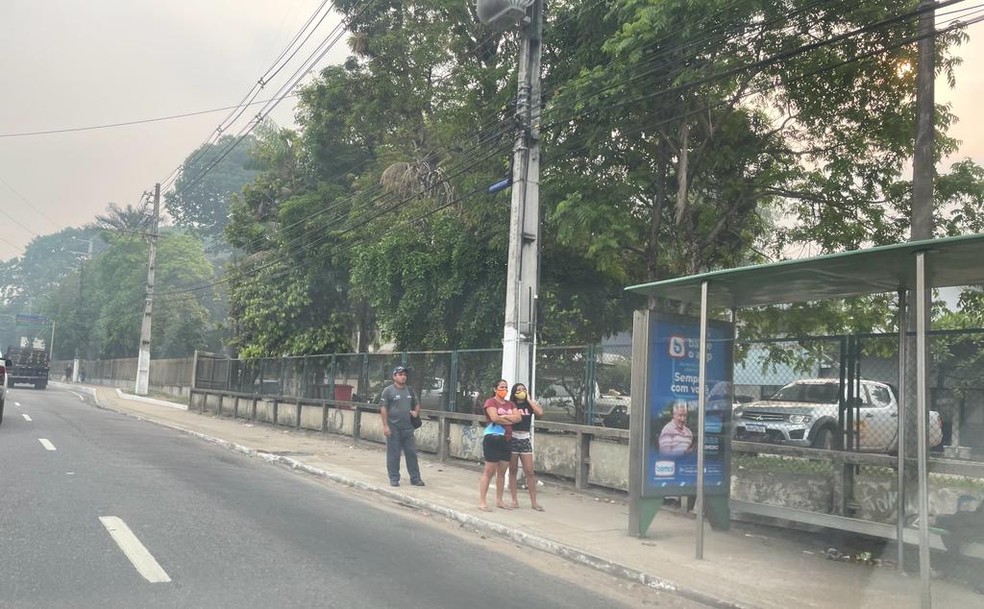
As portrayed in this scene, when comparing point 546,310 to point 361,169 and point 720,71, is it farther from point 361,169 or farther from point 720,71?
point 361,169

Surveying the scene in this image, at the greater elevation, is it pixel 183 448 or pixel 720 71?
pixel 720 71

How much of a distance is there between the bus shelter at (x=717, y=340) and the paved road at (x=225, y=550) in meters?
1.91

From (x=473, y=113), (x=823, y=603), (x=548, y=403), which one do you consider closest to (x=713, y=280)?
(x=823, y=603)

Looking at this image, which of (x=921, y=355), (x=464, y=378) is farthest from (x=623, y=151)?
(x=921, y=355)

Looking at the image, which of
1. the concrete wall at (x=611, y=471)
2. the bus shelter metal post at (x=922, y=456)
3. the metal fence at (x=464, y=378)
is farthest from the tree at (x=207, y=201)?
the bus shelter metal post at (x=922, y=456)

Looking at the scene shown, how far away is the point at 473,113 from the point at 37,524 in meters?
14.2

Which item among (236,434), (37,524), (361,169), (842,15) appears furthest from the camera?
(361,169)

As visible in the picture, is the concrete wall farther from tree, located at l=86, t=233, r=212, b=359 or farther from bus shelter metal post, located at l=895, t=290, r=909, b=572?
tree, located at l=86, t=233, r=212, b=359

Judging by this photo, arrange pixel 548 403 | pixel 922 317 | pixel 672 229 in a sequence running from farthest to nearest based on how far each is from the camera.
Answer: pixel 672 229 → pixel 548 403 → pixel 922 317

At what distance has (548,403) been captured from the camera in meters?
13.0

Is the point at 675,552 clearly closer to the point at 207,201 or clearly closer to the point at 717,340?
the point at 717,340

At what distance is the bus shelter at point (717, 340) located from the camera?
6742mm

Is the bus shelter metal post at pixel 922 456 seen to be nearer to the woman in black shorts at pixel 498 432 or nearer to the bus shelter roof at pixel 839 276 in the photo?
the bus shelter roof at pixel 839 276

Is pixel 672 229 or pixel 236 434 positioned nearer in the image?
pixel 672 229
